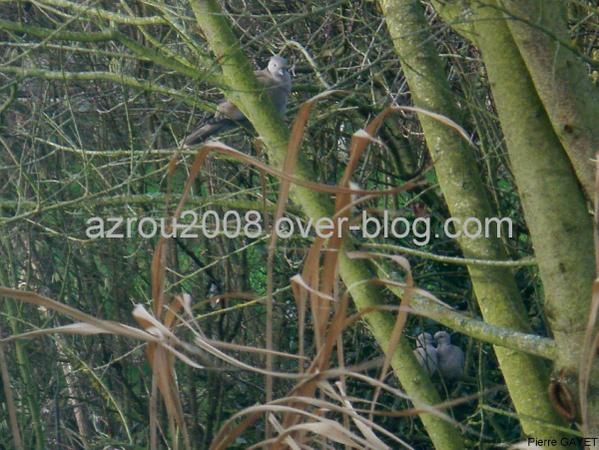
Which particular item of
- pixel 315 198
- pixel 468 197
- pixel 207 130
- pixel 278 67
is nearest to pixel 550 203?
pixel 468 197

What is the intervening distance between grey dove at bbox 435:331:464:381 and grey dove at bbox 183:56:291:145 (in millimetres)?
1532

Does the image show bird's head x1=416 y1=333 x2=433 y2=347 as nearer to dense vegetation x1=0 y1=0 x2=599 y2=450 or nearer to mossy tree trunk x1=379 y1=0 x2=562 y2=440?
dense vegetation x1=0 y1=0 x2=599 y2=450

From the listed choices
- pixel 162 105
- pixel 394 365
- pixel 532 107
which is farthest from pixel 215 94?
pixel 532 107

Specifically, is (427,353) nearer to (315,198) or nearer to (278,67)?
(278,67)

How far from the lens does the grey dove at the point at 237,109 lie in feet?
17.0

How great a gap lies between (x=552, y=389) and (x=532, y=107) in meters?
0.84

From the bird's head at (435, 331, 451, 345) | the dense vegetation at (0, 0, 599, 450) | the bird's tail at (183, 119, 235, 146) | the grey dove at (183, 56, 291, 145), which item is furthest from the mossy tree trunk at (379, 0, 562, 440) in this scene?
the bird's head at (435, 331, 451, 345)

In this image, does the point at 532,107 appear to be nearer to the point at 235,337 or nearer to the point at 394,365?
the point at 394,365

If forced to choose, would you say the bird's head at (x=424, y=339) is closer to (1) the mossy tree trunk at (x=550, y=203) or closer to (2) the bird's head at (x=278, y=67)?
(2) the bird's head at (x=278, y=67)

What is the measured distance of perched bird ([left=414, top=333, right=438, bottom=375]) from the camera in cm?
566

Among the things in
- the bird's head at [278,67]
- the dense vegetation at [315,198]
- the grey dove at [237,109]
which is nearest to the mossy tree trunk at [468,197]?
the dense vegetation at [315,198]

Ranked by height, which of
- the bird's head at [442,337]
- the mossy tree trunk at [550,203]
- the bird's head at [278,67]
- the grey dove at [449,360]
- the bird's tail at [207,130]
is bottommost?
the grey dove at [449,360]

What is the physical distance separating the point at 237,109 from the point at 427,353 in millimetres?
1601

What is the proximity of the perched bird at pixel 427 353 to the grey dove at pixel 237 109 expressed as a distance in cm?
147
